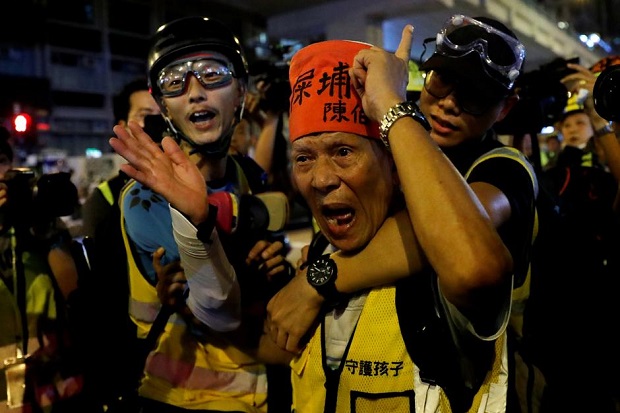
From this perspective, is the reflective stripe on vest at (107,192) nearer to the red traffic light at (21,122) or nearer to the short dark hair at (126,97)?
the short dark hair at (126,97)

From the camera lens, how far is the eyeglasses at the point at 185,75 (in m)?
2.35

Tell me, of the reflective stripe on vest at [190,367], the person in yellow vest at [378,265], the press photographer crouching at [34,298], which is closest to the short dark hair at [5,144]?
the press photographer crouching at [34,298]

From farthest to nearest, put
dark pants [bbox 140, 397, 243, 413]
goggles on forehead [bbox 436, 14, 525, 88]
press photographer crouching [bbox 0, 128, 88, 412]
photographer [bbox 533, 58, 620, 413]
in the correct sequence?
photographer [bbox 533, 58, 620, 413], press photographer crouching [bbox 0, 128, 88, 412], dark pants [bbox 140, 397, 243, 413], goggles on forehead [bbox 436, 14, 525, 88]

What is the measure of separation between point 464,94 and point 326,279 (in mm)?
869

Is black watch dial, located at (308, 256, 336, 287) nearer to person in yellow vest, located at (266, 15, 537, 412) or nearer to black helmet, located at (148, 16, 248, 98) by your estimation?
person in yellow vest, located at (266, 15, 537, 412)

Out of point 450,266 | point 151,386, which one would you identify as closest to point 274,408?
point 151,386

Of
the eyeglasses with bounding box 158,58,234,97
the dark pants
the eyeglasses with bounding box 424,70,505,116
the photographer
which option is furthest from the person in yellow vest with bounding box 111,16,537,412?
the photographer

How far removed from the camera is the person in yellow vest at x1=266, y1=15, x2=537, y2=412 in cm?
135

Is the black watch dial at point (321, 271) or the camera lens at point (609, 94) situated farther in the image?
the camera lens at point (609, 94)

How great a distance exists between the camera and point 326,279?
1549mm

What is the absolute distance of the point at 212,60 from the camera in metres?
2.39

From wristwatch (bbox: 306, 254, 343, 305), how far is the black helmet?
4.07 ft

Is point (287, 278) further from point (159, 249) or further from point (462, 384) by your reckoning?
point (462, 384)

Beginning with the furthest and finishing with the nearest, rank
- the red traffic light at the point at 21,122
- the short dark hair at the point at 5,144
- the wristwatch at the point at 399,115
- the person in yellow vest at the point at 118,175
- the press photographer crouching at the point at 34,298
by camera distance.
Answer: the red traffic light at the point at 21,122 → the person in yellow vest at the point at 118,175 → the short dark hair at the point at 5,144 → the press photographer crouching at the point at 34,298 → the wristwatch at the point at 399,115
